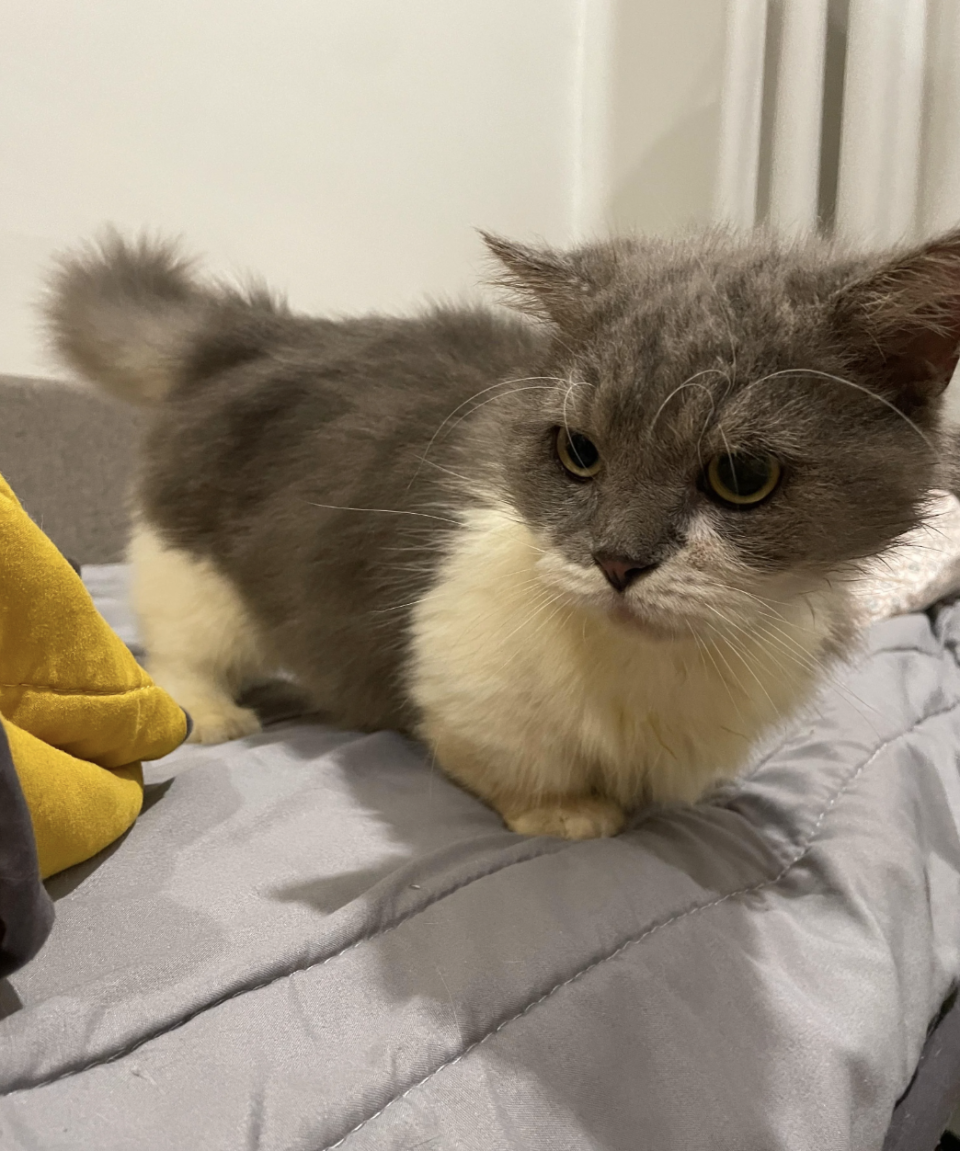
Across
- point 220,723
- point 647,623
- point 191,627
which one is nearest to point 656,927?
point 647,623

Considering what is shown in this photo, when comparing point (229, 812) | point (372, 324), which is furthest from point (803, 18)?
point (229, 812)

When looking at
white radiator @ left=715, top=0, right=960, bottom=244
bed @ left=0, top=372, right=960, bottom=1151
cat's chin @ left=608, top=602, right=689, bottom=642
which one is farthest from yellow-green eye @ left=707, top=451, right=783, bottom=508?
white radiator @ left=715, top=0, right=960, bottom=244

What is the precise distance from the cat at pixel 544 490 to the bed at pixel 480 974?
137mm

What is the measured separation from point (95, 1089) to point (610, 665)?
1.92ft

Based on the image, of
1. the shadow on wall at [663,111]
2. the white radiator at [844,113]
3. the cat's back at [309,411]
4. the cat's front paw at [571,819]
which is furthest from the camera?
the shadow on wall at [663,111]

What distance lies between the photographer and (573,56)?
7.74 feet

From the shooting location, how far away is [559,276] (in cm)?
82

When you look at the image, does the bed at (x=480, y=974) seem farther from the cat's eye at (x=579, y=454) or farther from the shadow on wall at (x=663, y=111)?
the shadow on wall at (x=663, y=111)

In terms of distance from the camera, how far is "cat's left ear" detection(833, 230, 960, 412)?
0.64 metres

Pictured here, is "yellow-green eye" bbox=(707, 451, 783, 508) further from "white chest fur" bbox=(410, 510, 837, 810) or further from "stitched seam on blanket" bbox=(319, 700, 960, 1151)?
"stitched seam on blanket" bbox=(319, 700, 960, 1151)

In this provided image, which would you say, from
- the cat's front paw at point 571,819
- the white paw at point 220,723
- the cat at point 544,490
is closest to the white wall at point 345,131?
the cat at point 544,490

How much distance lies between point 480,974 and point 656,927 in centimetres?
20

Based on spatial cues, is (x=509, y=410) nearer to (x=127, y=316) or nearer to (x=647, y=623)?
(x=647, y=623)

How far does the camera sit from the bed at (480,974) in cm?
56
